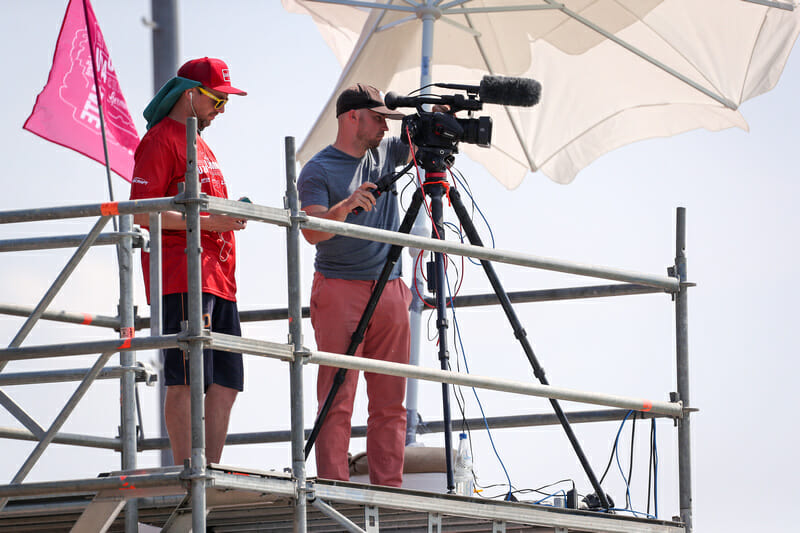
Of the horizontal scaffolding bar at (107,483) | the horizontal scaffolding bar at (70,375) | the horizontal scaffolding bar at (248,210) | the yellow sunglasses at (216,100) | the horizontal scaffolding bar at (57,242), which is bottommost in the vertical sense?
the horizontal scaffolding bar at (107,483)

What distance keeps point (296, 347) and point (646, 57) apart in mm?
5588

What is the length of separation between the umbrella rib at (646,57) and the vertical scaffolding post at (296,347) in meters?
5.04

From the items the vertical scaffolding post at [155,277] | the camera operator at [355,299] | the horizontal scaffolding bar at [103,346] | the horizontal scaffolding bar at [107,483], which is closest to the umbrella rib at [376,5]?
the camera operator at [355,299]

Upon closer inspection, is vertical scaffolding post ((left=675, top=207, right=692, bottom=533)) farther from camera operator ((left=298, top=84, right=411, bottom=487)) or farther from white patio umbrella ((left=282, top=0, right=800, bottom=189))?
white patio umbrella ((left=282, top=0, right=800, bottom=189))

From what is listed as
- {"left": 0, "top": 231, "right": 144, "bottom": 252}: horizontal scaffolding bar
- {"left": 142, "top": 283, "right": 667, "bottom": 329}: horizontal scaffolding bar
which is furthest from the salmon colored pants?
{"left": 142, "top": 283, "right": 667, "bottom": 329}: horizontal scaffolding bar

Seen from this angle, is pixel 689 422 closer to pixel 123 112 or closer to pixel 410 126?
pixel 410 126

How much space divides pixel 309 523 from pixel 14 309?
1881mm

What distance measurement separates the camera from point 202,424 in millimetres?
3795

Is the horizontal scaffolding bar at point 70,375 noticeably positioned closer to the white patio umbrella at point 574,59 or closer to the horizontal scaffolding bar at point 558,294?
the horizontal scaffolding bar at point 558,294

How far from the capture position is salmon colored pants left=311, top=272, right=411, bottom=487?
5.15 m

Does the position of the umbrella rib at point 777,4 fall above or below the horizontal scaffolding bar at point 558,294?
above

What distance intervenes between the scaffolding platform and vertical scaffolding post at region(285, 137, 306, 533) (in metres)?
0.04

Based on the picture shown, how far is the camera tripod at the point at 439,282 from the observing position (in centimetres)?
484

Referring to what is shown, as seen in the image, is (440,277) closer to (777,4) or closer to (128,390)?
(128,390)
